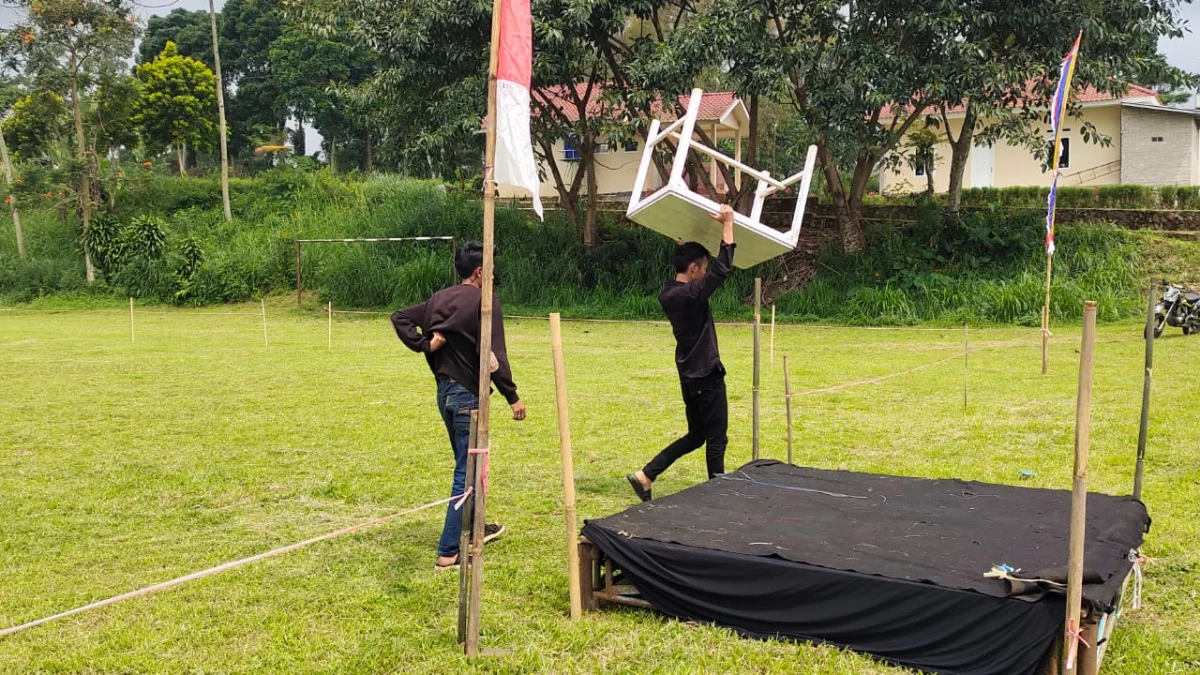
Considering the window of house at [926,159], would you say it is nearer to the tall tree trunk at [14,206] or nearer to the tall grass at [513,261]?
the tall grass at [513,261]

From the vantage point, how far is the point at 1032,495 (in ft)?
19.6

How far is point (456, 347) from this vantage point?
227 inches

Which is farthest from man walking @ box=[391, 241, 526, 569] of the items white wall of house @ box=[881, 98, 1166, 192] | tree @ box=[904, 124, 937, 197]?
white wall of house @ box=[881, 98, 1166, 192]

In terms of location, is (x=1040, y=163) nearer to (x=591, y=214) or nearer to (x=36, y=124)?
(x=591, y=214)

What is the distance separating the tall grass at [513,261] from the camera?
2070cm

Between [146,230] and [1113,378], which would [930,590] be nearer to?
[1113,378]

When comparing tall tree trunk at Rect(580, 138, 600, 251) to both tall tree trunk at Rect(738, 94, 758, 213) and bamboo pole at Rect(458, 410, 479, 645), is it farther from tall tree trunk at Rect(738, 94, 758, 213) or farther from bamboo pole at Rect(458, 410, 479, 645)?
bamboo pole at Rect(458, 410, 479, 645)

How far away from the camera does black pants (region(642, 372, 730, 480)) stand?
266 inches

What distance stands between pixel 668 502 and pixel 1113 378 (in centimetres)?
856

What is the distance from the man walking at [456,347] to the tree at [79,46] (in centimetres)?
2851

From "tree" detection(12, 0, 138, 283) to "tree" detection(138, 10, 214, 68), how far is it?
21.3m

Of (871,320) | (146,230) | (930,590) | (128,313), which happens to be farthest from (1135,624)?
(146,230)

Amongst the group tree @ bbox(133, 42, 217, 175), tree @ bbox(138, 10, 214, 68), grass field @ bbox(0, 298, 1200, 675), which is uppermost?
tree @ bbox(138, 10, 214, 68)

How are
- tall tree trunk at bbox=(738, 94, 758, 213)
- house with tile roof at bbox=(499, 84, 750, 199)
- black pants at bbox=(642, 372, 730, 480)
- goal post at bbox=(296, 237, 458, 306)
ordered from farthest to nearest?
1. house with tile roof at bbox=(499, 84, 750, 199)
2. goal post at bbox=(296, 237, 458, 306)
3. tall tree trunk at bbox=(738, 94, 758, 213)
4. black pants at bbox=(642, 372, 730, 480)
